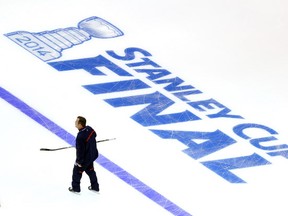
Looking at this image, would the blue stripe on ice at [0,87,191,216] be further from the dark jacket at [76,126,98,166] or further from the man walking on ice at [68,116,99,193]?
the dark jacket at [76,126,98,166]

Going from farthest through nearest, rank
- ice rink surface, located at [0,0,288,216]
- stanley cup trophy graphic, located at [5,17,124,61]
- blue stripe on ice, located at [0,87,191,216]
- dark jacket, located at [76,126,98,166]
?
stanley cup trophy graphic, located at [5,17,124,61]
ice rink surface, located at [0,0,288,216]
blue stripe on ice, located at [0,87,191,216]
dark jacket, located at [76,126,98,166]

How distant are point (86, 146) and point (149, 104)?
10.3 ft

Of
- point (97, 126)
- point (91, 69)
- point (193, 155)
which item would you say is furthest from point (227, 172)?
point (91, 69)

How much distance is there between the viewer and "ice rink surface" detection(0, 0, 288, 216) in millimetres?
14492

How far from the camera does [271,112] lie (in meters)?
17.1

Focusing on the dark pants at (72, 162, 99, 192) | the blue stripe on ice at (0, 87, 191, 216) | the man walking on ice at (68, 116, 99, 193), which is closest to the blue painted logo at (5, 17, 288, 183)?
the blue stripe on ice at (0, 87, 191, 216)

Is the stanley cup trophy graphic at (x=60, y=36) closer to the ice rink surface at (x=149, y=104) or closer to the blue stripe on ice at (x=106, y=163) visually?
the ice rink surface at (x=149, y=104)

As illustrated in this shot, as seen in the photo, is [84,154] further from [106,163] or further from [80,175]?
[106,163]

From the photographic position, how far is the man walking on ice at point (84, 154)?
13.8m

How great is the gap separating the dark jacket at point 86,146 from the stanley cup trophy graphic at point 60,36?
4.04 m

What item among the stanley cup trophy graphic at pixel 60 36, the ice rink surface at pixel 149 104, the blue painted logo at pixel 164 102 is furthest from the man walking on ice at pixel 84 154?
the stanley cup trophy graphic at pixel 60 36

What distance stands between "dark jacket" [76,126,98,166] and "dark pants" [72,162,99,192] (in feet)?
0.33

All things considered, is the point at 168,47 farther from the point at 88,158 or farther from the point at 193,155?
the point at 88,158

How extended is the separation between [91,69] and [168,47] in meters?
1.70
